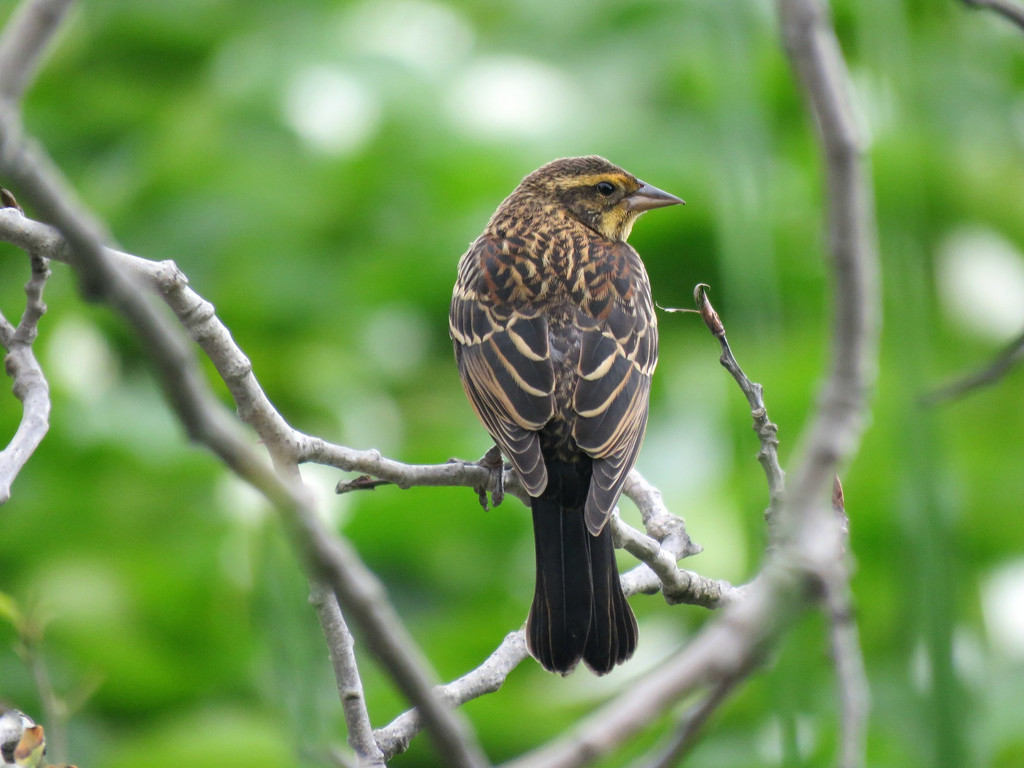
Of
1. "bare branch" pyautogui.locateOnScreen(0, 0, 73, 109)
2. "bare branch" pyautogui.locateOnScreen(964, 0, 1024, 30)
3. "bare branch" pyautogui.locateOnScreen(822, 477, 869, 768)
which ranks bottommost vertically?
"bare branch" pyautogui.locateOnScreen(822, 477, 869, 768)

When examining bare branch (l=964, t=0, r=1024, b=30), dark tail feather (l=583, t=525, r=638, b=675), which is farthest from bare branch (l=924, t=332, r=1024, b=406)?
dark tail feather (l=583, t=525, r=638, b=675)

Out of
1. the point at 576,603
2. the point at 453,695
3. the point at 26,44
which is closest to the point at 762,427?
the point at 453,695

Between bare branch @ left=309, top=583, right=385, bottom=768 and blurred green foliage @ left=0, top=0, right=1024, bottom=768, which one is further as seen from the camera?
blurred green foliage @ left=0, top=0, right=1024, bottom=768

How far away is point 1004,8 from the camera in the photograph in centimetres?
174

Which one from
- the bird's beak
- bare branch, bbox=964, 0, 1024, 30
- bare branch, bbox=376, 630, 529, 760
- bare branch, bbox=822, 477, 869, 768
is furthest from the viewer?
the bird's beak

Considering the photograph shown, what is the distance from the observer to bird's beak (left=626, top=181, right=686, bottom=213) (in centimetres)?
405

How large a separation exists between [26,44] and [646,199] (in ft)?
10.6

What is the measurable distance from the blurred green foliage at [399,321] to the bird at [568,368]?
48 centimetres

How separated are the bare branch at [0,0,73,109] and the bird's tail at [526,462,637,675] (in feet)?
6.27

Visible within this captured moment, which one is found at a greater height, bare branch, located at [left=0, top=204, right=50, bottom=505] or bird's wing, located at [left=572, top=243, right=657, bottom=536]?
bare branch, located at [left=0, top=204, right=50, bottom=505]

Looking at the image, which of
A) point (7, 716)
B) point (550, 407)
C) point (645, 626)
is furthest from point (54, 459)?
point (7, 716)

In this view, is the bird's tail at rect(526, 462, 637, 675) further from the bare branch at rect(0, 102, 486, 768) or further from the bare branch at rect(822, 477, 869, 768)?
the bare branch at rect(0, 102, 486, 768)

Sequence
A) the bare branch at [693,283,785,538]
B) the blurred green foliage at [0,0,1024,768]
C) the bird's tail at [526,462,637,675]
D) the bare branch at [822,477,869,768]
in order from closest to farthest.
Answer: the bare branch at [822,477,869,768] → the bare branch at [693,283,785,538] → the bird's tail at [526,462,637,675] → the blurred green foliage at [0,0,1024,768]

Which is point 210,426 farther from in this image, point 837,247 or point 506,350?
point 506,350
